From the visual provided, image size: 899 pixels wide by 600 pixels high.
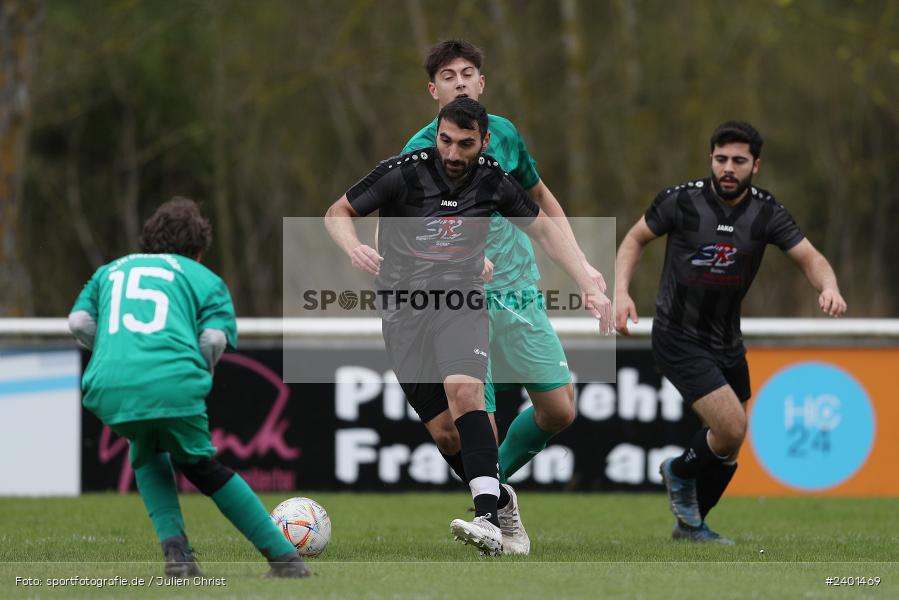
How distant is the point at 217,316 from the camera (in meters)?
5.48

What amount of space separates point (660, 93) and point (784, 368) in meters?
12.0

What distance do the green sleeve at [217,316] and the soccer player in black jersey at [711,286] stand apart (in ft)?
9.00

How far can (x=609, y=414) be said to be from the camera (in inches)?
433

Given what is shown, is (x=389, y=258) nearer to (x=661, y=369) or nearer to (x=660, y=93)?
(x=661, y=369)

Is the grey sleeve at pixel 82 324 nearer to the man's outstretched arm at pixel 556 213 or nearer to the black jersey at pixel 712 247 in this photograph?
the man's outstretched arm at pixel 556 213

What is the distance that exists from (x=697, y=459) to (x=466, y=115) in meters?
2.50

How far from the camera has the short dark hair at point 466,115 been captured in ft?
21.6

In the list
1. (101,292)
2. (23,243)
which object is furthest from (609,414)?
(23,243)

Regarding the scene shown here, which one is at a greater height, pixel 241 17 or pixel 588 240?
pixel 241 17

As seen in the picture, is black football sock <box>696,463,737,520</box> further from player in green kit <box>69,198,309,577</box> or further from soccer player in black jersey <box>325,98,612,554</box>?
player in green kit <box>69,198,309,577</box>

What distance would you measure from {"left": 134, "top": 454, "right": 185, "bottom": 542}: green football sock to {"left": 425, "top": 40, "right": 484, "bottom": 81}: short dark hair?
8.85 ft

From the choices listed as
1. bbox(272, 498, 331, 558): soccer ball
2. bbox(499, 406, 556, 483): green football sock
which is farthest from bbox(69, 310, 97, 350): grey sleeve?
bbox(499, 406, 556, 483): green football sock

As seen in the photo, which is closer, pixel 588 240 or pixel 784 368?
pixel 784 368

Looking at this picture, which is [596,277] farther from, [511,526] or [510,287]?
[511,526]
